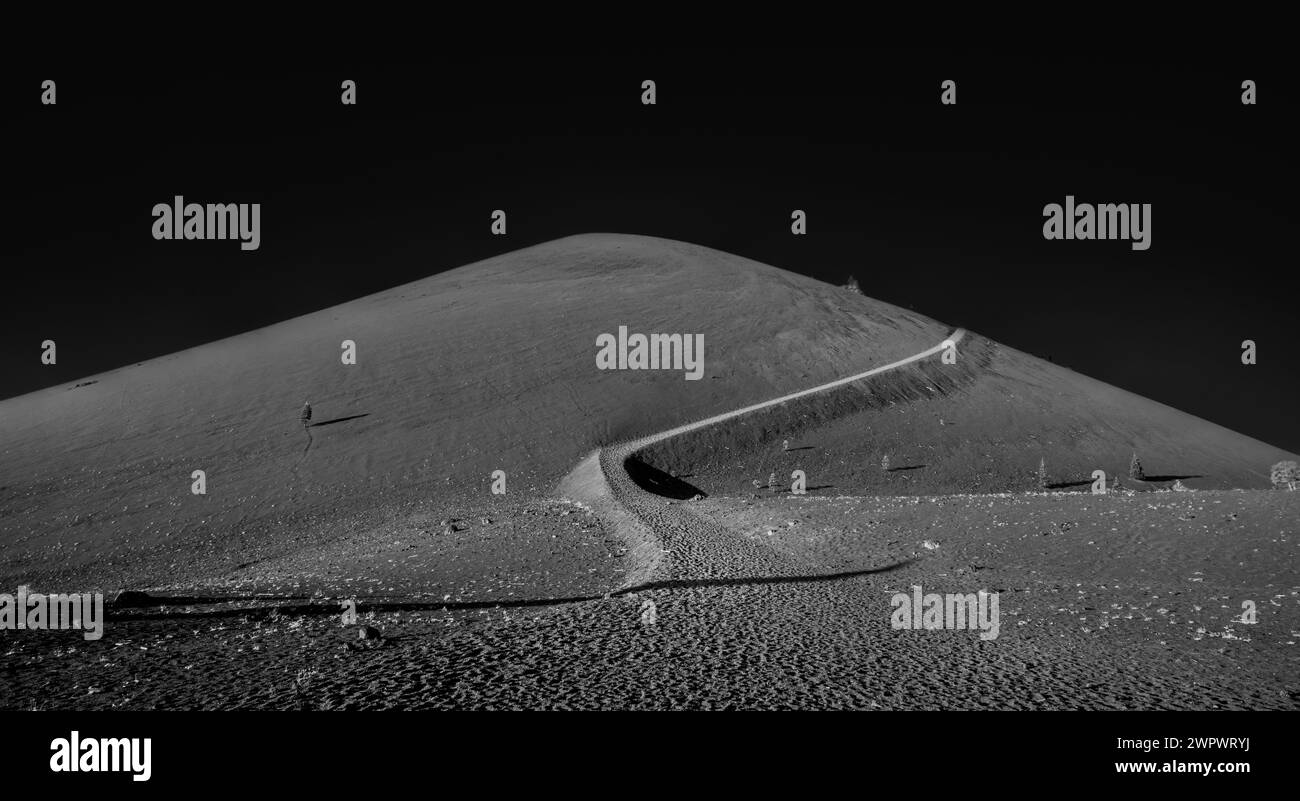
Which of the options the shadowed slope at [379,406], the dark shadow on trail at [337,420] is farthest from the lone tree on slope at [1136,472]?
the dark shadow on trail at [337,420]

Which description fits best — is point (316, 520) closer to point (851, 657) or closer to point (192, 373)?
point (851, 657)

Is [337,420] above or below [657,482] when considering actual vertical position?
above

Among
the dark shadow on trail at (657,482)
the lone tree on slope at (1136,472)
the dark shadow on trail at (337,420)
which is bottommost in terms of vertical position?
the lone tree on slope at (1136,472)

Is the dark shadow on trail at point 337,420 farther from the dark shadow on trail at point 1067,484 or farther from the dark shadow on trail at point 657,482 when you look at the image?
the dark shadow on trail at point 1067,484

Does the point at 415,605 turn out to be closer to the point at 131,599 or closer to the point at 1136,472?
the point at 131,599

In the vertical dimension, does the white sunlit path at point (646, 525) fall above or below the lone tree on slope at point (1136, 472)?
above

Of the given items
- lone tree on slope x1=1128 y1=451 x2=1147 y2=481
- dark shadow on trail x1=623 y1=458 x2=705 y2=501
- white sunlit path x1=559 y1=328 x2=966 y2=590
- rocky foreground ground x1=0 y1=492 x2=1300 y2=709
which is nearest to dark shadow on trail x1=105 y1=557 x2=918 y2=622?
rocky foreground ground x1=0 y1=492 x2=1300 y2=709

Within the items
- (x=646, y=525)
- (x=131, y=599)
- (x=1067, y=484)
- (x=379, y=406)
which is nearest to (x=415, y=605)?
(x=131, y=599)

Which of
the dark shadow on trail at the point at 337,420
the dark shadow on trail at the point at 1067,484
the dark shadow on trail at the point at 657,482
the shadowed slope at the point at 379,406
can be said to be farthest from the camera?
the dark shadow on trail at the point at 1067,484
